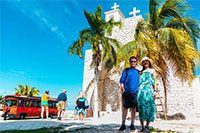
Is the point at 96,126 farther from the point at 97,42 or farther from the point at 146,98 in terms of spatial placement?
the point at 97,42

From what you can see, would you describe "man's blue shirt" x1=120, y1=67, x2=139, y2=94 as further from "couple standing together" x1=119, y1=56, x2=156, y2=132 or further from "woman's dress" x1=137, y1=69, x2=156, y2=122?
"woman's dress" x1=137, y1=69, x2=156, y2=122

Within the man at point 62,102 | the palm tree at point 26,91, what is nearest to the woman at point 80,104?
the man at point 62,102

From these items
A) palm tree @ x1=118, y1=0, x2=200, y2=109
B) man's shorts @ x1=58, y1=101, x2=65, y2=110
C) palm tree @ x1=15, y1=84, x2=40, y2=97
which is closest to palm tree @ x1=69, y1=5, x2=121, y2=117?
palm tree @ x1=118, y1=0, x2=200, y2=109

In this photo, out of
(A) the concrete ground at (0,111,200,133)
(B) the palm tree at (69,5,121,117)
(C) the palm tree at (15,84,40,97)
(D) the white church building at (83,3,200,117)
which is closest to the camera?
(A) the concrete ground at (0,111,200,133)

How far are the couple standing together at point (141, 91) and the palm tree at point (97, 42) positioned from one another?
7.42 metres

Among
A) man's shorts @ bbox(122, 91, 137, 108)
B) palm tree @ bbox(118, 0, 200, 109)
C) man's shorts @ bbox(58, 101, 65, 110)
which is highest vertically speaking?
palm tree @ bbox(118, 0, 200, 109)

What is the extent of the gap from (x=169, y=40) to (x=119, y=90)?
711 centimetres

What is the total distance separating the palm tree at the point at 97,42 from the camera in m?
11.3

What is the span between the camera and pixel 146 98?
11.1 ft

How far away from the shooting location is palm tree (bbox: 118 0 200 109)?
7141mm

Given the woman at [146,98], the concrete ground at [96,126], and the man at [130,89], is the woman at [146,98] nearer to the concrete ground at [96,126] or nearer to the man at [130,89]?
the man at [130,89]

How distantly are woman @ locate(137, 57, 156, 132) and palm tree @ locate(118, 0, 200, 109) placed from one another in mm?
4284

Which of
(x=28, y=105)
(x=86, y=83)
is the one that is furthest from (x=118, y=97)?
(x=28, y=105)

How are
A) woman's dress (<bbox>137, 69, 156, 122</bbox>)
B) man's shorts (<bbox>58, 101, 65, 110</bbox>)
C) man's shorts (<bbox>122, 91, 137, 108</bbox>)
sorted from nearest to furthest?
woman's dress (<bbox>137, 69, 156, 122</bbox>), man's shorts (<bbox>122, 91, 137, 108</bbox>), man's shorts (<bbox>58, 101, 65, 110</bbox>)
